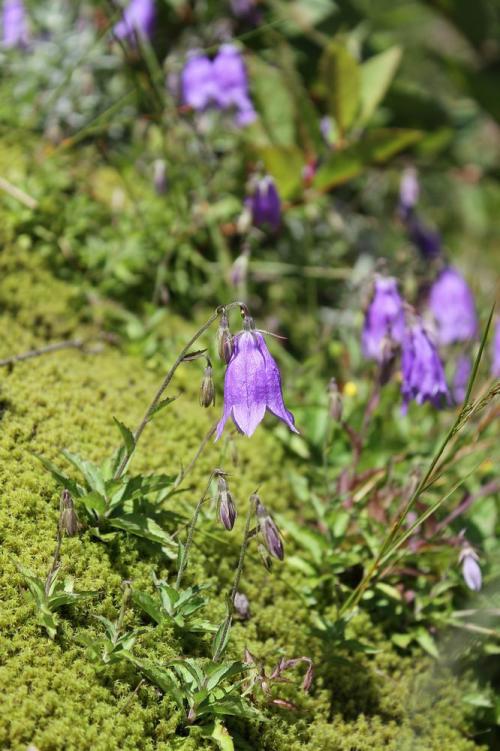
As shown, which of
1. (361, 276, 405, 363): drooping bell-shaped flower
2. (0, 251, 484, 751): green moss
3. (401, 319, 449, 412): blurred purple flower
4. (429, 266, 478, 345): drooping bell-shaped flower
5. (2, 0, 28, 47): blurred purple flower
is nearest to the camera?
(0, 251, 484, 751): green moss

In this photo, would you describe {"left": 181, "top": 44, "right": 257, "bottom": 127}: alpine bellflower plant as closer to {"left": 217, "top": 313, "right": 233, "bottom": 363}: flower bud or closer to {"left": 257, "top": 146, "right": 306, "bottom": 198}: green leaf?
{"left": 257, "top": 146, "right": 306, "bottom": 198}: green leaf

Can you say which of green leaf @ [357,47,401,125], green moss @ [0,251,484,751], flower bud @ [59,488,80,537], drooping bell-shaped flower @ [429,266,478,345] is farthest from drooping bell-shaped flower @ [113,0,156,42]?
flower bud @ [59,488,80,537]

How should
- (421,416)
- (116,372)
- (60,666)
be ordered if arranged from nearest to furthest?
(60,666) → (116,372) → (421,416)

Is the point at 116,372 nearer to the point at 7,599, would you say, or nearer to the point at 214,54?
the point at 7,599

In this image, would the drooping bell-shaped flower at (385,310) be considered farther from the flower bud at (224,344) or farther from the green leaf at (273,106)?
the green leaf at (273,106)

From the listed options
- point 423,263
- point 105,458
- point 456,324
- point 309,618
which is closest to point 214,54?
point 423,263

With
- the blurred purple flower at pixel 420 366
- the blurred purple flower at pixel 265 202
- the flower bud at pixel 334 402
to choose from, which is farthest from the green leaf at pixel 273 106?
the flower bud at pixel 334 402
